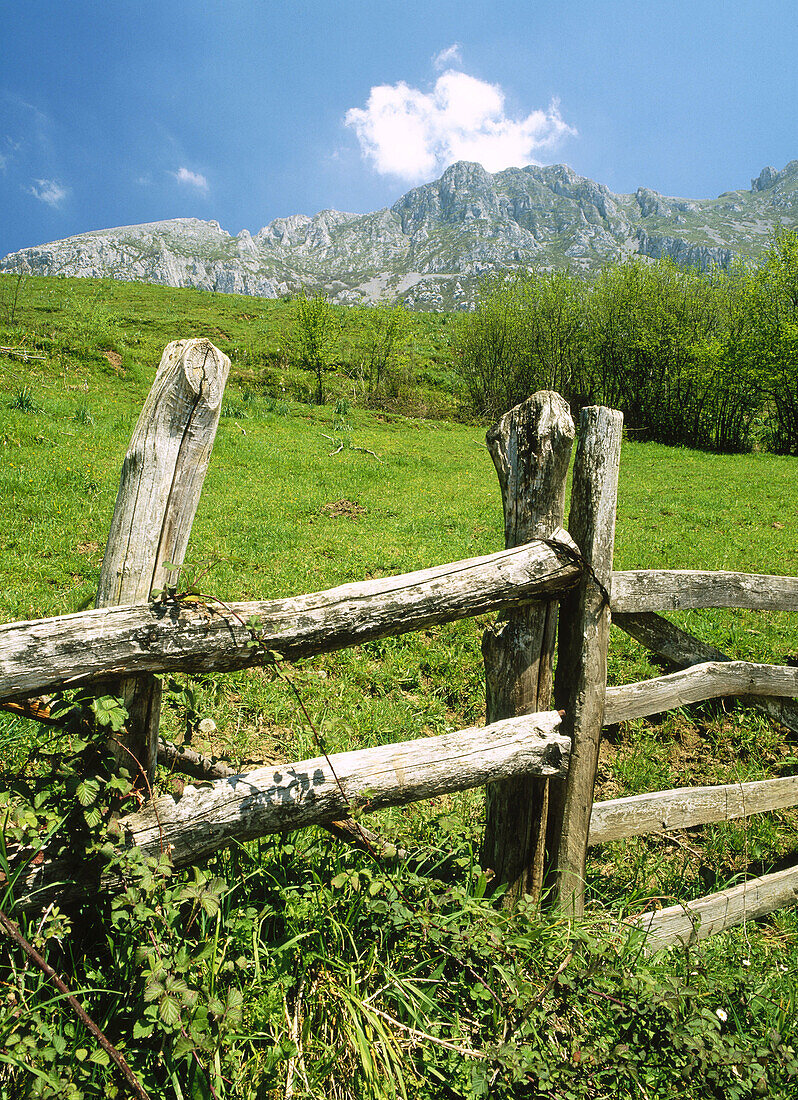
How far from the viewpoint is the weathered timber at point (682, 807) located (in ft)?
9.00

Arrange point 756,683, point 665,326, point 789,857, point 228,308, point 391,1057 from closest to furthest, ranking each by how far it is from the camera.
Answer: point 391,1057 < point 756,683 < point 789,857 < point 665,326 < point 228,308

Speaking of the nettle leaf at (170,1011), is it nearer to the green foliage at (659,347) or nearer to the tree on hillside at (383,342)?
the tree on hillside at (383,342)

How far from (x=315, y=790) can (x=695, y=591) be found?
7.50 ft

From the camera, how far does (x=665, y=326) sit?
2884 cm

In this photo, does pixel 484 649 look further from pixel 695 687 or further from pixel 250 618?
pixel 695 687

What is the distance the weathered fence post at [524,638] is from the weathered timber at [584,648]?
9 cm

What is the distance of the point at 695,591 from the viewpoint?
9.82 feet

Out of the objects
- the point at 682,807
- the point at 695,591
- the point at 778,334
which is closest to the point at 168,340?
the point at 695,591

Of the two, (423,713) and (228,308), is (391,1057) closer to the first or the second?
(423,713)

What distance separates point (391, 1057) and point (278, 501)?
931 centimetres

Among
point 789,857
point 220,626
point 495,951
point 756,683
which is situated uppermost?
point 220,626

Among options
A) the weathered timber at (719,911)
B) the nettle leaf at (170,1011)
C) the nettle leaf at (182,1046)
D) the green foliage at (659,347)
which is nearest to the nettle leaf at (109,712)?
the nettle leaf at (170,1011)

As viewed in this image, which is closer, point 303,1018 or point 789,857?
point 303,1018

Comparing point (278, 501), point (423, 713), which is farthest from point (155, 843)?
point (278, 501)
